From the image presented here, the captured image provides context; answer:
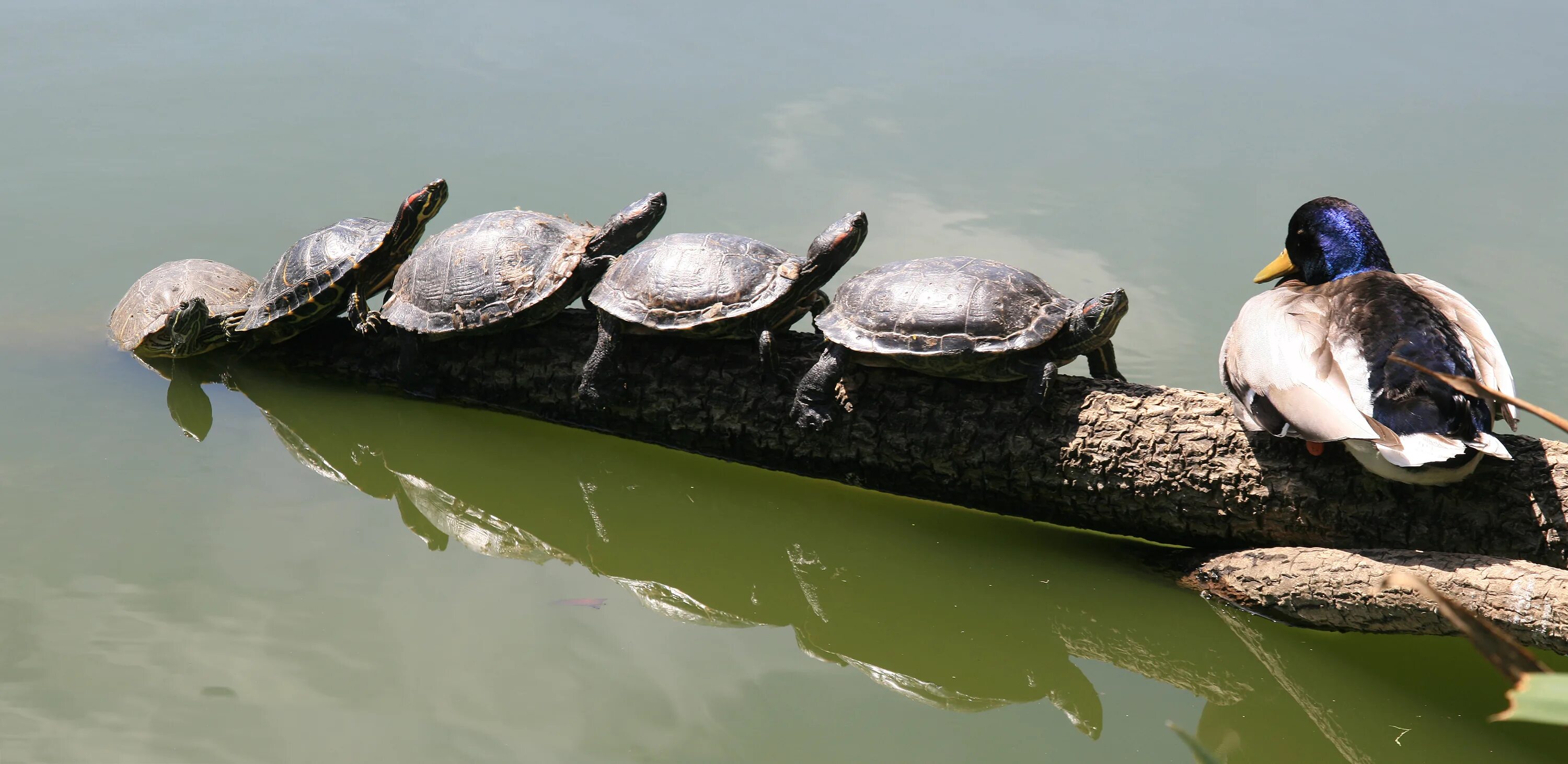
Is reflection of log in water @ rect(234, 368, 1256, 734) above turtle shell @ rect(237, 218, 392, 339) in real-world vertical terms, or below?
below

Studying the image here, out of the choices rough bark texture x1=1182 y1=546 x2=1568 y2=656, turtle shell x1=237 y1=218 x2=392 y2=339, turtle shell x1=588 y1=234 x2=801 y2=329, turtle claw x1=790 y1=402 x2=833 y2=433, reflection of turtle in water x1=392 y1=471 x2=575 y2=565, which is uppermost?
turtle shell x1=588 y1=234 x2=801 y2=329

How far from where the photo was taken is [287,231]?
6863mm

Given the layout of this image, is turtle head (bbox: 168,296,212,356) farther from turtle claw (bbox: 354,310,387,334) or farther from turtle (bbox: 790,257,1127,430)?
turtle (bbox: 790,257,1127,430)

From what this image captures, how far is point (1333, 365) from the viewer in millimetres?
3611

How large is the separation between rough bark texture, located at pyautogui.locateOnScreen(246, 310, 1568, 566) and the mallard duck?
0.15 metres

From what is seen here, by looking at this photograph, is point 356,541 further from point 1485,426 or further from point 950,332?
point 1485,426

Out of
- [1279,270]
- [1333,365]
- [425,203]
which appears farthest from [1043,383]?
[425,203]

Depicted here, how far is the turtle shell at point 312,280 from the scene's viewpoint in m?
5.25

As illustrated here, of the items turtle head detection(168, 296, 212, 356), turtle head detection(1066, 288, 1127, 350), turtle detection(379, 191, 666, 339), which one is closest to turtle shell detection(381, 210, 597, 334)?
turtle detection(379, 191, 666, 339)

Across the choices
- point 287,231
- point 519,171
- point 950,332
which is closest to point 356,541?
point 950,332

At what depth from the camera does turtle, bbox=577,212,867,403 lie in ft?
14.7

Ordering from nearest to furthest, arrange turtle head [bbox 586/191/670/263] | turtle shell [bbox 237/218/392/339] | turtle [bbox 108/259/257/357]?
turtle head [bbox 586/191/670/263], turtle shell [bbox 237/218/392/339], turtle [bbox 108/259/257/357]

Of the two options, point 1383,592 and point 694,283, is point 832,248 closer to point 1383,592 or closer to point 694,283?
point 694,283

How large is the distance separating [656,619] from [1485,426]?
2.93 m
